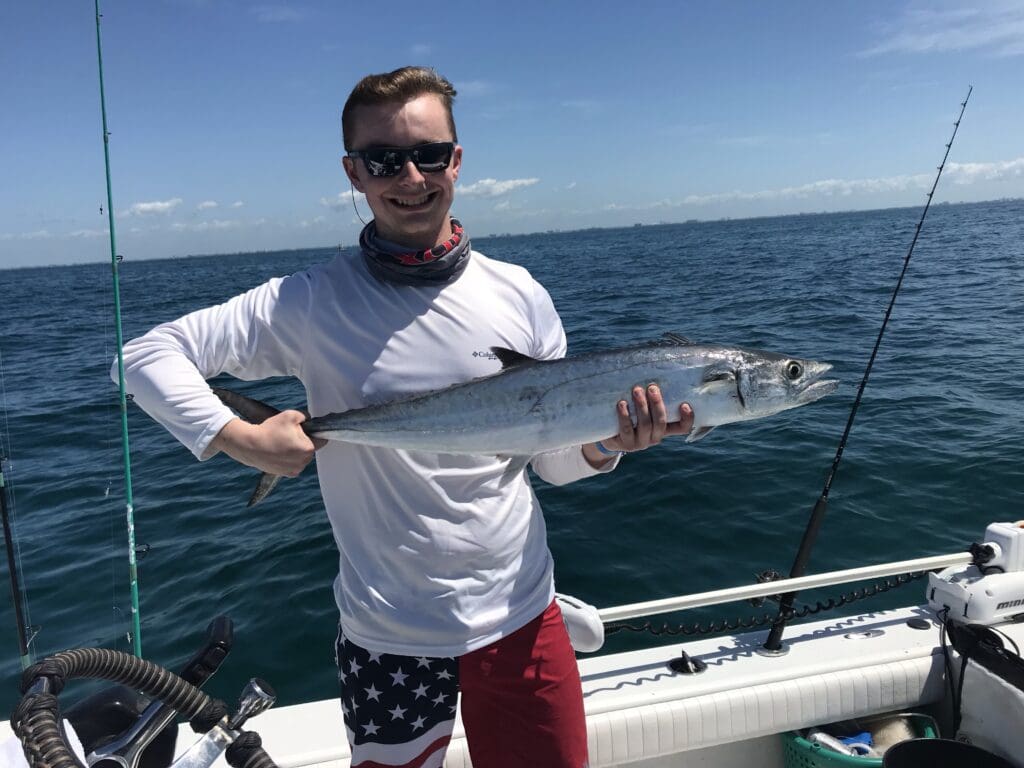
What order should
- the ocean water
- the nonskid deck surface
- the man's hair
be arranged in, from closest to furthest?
the man's hair → the nonskid deck surface → the ocean water

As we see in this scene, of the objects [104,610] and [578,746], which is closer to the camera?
[578,746]

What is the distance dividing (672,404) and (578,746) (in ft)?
4.39

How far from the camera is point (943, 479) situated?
798 cm

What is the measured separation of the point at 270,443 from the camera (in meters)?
2.19

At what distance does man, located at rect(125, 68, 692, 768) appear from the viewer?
2.27 meters

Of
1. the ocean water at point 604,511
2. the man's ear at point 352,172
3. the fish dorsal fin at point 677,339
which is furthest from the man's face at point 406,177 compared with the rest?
the ocean water at point 604,511

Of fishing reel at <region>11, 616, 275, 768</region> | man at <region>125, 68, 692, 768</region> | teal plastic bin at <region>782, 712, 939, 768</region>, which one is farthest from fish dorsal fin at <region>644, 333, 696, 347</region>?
teal plastic bin at <region>782, 712, 939, 768</region>

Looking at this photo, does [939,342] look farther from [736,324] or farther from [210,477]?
[210,477]

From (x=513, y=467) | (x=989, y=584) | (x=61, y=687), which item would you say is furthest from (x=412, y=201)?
(x=989, y=584)

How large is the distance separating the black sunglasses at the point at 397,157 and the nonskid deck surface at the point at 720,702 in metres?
2.67

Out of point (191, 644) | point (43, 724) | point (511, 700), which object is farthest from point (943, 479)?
point (43, 724)

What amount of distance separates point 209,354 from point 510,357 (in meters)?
1.02

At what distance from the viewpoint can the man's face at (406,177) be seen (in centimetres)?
226

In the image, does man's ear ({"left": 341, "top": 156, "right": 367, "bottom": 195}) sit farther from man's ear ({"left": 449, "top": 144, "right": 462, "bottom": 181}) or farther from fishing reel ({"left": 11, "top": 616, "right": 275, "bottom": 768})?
fishing reel ({"left": 11, "top": 616, "right": 275, "bottom": 768})
